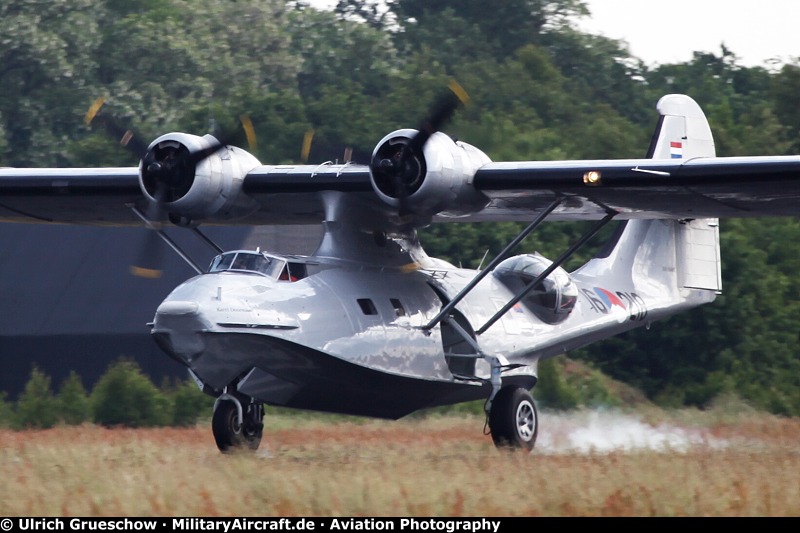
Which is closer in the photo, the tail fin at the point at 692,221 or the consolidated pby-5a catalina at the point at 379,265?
the consolidated pby-5a catalina at the point at 379,265

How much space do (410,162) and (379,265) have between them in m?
1.86

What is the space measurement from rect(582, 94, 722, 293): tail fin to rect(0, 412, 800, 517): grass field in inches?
83.9

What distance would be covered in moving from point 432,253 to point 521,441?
44.9 ft

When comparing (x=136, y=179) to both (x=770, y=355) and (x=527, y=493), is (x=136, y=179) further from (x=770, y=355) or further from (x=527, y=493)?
(x=770, y=355)

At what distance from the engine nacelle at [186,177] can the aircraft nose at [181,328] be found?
1.72 m

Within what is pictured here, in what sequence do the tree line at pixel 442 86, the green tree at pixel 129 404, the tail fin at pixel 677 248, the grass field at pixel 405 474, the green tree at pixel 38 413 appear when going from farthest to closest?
1. the tree line at pixel 442 86
2. the green tree at pixel 129 404
3. the green tree at pixel 38 413
4. the tail fin at pixel 677 248
5. the grass field at pixel 405 474

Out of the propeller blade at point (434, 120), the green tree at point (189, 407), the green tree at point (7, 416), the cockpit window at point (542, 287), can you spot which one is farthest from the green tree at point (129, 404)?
the propeller blade at point (434, 120)

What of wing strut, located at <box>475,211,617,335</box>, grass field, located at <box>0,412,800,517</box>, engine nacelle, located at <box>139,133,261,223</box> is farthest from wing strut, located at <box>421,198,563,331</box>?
engine nacelle, located at <box>139,133,261,223</box>

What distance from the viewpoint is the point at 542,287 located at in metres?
16.4

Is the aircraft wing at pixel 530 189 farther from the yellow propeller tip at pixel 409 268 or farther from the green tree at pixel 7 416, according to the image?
the green tree at pixel 7 416

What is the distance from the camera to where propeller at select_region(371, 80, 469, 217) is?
44.8 feet

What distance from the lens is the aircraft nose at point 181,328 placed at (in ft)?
41.5

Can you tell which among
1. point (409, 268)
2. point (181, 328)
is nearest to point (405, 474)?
point (181, 328)

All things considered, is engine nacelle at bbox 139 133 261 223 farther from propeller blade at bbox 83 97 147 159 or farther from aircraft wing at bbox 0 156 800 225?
propeller blade at bbox 83 97 147 159
